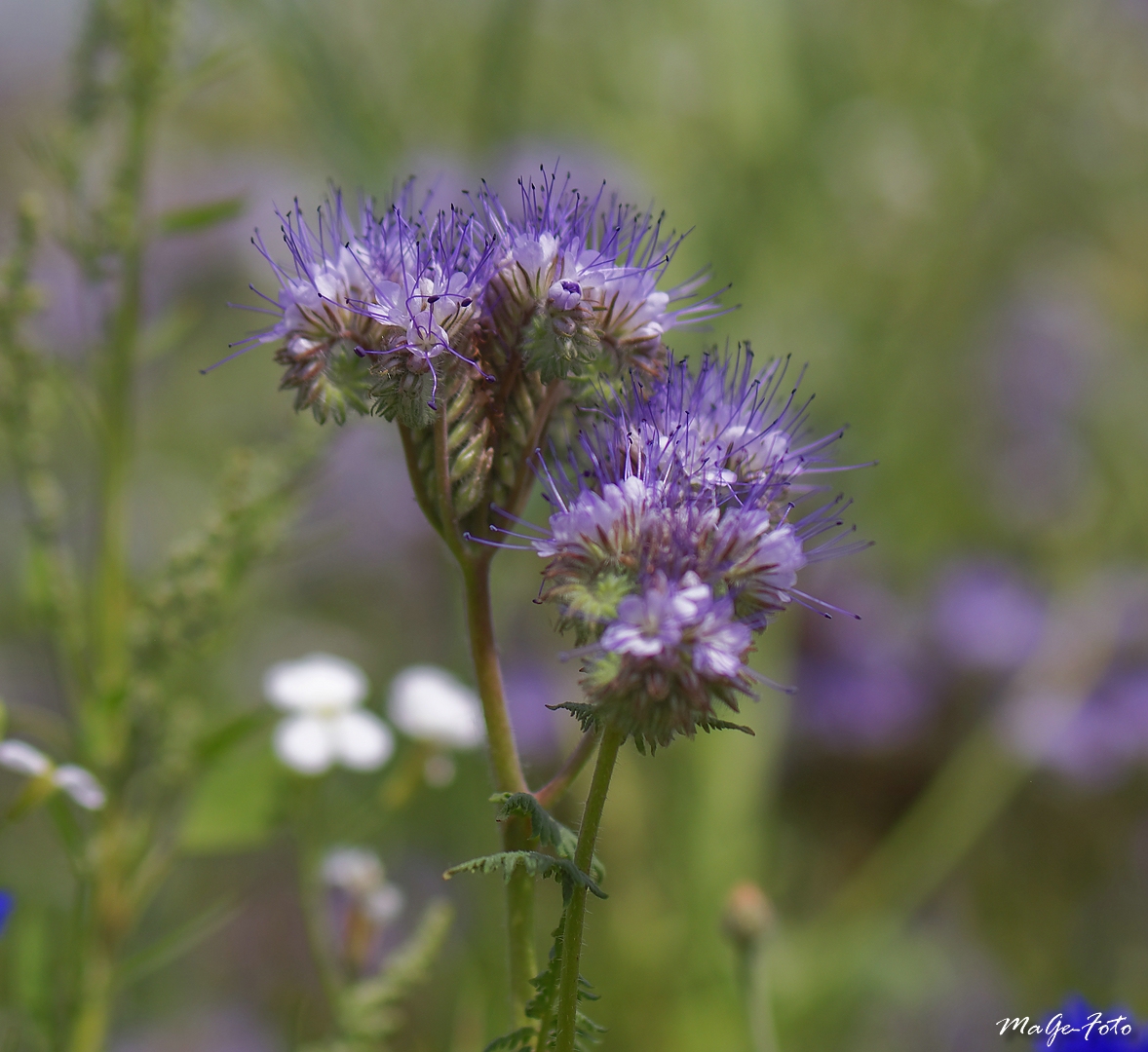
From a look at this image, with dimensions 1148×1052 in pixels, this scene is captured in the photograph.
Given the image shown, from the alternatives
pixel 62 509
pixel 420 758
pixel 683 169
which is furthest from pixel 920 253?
pixel 62 509

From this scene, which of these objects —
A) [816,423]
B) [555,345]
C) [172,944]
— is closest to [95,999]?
[172,944]

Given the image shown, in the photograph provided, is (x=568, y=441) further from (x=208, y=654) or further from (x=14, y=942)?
(x=14, y=942)

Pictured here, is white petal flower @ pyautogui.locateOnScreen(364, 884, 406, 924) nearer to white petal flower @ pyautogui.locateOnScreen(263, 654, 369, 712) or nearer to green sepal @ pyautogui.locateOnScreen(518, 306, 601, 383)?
white petal flower @ pyautogui.locateOnScreen(263, 654, 369, 712)

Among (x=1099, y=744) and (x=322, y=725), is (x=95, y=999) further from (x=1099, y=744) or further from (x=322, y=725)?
(x=1099, y=744)

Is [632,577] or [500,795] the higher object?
[632,577]

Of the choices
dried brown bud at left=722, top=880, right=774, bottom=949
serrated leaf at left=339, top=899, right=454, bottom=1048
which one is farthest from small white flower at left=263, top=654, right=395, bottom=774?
dried brown bud at left=722, top=880, right=774, bottom=949

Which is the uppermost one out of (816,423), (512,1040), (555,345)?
(816,423)

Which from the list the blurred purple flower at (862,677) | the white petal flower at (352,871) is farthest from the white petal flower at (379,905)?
the blurred purple flower at (862,677)
